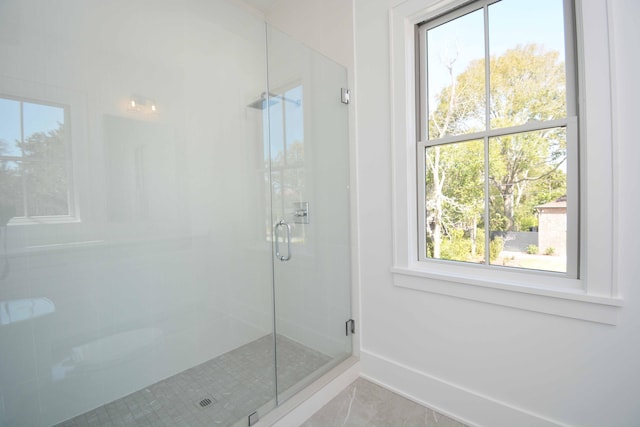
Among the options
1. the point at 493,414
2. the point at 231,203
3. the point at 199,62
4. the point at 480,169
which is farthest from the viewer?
the point at 231,203

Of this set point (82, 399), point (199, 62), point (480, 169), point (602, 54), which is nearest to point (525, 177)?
point (480, 169)

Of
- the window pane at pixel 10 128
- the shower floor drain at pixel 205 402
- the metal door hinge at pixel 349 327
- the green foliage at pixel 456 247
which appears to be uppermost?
the window pane at pixel 10 128

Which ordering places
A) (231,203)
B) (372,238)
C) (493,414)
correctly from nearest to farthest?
(493,414)
(372,238)
(231,203)

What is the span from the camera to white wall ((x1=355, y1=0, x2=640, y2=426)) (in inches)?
47.6

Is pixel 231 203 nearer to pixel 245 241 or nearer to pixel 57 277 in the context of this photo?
pixel 245 241

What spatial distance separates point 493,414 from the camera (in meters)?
1.55

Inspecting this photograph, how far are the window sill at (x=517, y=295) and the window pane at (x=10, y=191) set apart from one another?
6.91ft

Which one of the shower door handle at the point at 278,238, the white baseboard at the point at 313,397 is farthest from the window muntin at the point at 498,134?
the white baseboard at the point at 313,397

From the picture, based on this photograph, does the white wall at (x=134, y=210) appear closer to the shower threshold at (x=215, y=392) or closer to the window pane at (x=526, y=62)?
the shower threshold at (x=215, y=392)

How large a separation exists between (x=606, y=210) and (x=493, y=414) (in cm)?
117

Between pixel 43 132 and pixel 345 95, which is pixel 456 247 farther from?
pixel 43 132

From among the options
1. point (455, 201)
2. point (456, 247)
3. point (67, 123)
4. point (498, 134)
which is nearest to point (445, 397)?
point (456, 247)

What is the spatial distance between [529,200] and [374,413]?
4.86 feet

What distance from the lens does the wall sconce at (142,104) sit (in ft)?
6.18
